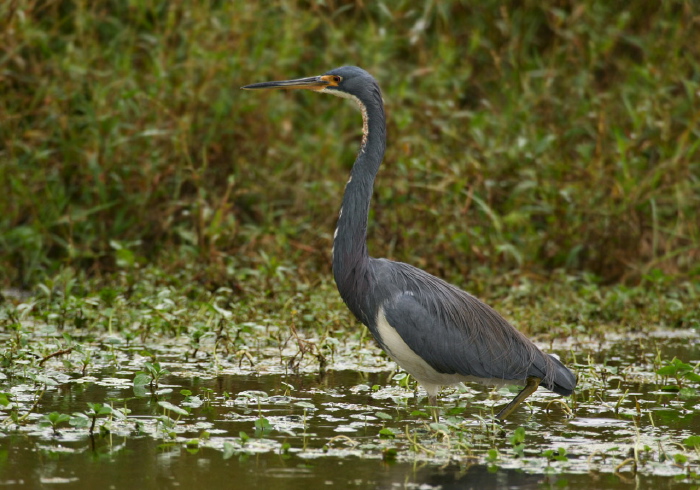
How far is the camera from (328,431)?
16.5 feet

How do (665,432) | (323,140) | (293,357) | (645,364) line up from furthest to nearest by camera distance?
(323,140), (645,364), (293,357), (665,432)

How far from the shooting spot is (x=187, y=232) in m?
8.84

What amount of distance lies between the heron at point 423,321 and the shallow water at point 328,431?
0.72 feet

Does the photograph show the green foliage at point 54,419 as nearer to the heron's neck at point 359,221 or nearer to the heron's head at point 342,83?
the heron's neck at point 359,221

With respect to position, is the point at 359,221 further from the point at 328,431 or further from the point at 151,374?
the point at 151,374

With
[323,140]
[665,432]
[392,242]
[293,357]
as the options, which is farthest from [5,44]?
[665,432]

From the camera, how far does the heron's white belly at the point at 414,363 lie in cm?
541

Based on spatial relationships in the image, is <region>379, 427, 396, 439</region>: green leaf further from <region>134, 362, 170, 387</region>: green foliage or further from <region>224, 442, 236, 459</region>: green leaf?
<region>134, 362, 170, 387</region>: green foliage

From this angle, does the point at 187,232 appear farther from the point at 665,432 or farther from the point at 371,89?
the point at 665,432

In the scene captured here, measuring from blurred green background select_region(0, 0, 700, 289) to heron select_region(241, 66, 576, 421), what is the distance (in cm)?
269

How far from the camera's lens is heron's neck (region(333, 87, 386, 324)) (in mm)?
5602

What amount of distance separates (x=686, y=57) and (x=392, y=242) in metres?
4.25

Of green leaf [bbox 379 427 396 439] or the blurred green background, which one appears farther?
the blurred green background

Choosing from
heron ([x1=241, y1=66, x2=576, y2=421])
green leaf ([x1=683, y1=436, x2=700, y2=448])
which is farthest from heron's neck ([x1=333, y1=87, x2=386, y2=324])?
green leaf ([x1=683, y1=436, x2=700, y2=448])
